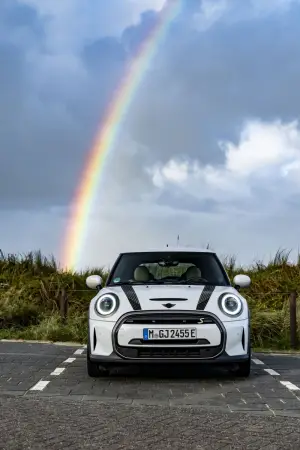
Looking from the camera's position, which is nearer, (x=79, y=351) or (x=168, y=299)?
(x=168, y=299)

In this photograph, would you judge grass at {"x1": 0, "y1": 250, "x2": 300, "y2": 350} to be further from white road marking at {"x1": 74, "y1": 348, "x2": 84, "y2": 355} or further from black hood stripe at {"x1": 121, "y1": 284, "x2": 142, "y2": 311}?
black hood stripe at {"x1": 121, "y1": 284, "x2": 142, "y2": 311}

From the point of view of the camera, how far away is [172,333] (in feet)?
25.0

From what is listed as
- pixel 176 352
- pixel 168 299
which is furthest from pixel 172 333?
pixel 168 299

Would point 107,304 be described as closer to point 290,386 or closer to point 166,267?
point 166,267

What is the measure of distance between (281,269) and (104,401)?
12.6 meters

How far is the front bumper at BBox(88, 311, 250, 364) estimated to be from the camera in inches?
301

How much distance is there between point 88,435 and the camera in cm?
510

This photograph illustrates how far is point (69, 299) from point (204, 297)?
30.4 ft

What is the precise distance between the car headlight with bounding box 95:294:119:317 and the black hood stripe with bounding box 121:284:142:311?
0.49 feet

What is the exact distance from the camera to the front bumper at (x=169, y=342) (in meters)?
7.65

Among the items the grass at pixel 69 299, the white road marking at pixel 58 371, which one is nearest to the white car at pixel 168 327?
the white road marking at pixel 58 371

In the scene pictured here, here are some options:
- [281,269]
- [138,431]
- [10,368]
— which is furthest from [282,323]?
[138,431]

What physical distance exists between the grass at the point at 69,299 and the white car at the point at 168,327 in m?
5.56

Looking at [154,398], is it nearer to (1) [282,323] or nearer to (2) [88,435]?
(2) [88,435]
